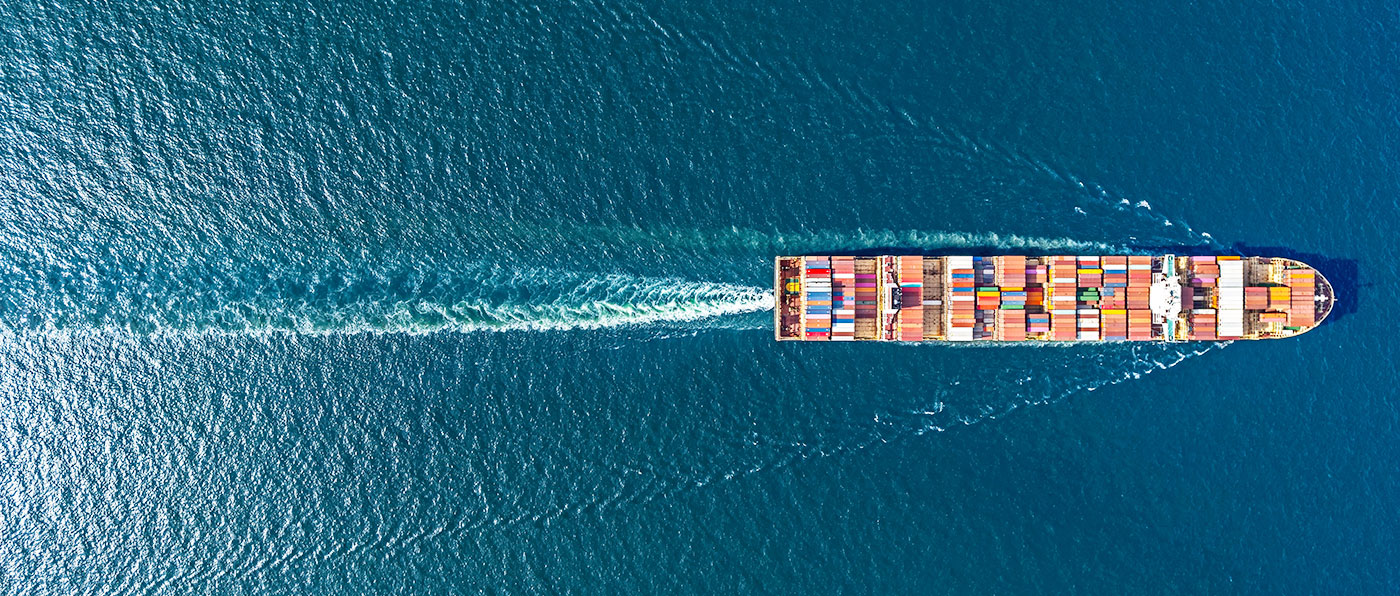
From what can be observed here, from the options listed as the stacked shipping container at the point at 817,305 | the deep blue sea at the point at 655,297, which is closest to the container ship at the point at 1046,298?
the stacked shipping container at the point at 817,305

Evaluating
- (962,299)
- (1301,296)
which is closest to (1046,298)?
(962,299)

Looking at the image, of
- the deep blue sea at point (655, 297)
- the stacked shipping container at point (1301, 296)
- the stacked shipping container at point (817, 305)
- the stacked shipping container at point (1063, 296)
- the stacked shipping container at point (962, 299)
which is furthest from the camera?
the stacked shipping container at point (1063, 296)

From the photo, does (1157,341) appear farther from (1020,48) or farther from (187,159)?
(187,159)

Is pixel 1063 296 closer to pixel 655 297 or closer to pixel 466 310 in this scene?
pixel 655 297

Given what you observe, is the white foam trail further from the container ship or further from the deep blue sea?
the container ship

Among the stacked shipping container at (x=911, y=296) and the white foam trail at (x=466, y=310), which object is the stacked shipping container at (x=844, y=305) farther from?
the white foam trail at (x=466, y=310)
